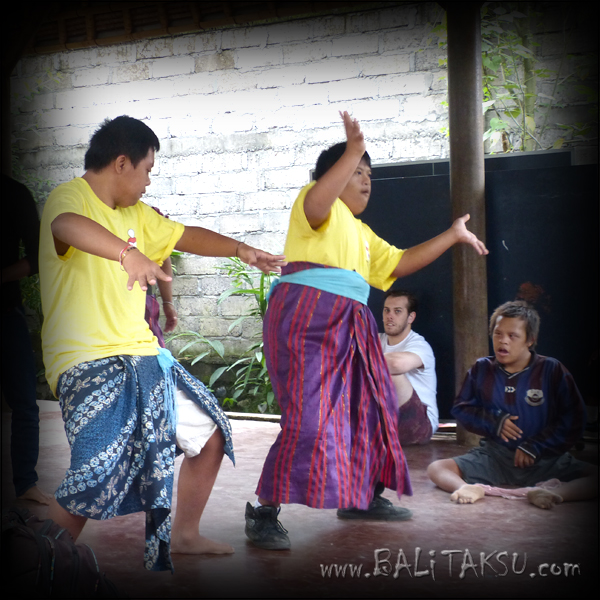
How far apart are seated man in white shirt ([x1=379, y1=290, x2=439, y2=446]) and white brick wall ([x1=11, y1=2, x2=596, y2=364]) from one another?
1.18m

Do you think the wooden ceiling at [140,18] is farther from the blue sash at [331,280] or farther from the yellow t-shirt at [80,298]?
the blue sash at [331,280]

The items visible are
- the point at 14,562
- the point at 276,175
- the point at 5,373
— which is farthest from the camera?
the point at 276,175

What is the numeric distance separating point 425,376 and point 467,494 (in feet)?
3.02

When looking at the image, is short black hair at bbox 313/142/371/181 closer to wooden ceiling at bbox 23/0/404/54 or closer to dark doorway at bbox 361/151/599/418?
wooden ceiling at bbox 23/0/404/54

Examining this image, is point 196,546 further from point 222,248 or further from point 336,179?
point 336,179

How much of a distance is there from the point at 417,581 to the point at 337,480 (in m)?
0.39

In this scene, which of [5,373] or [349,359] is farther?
[5,373]

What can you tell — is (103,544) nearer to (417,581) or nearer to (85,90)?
(417,581)

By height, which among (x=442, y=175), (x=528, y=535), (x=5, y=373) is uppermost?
(x=442, y=175)

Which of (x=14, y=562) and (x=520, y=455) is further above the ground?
(x=14, y=562)

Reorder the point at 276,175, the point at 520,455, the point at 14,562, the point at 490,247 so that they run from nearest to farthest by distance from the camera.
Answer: the point at 14,562, the point at 520,455, the point at 490,247, the point at 276,175

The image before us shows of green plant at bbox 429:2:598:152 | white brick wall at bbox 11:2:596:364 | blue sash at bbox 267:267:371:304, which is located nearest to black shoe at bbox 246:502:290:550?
blue sash at bbox 267:267:371:304

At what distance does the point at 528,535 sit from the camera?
7.88 feet

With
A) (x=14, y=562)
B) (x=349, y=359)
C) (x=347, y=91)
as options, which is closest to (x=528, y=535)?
(x=349, y=359)
